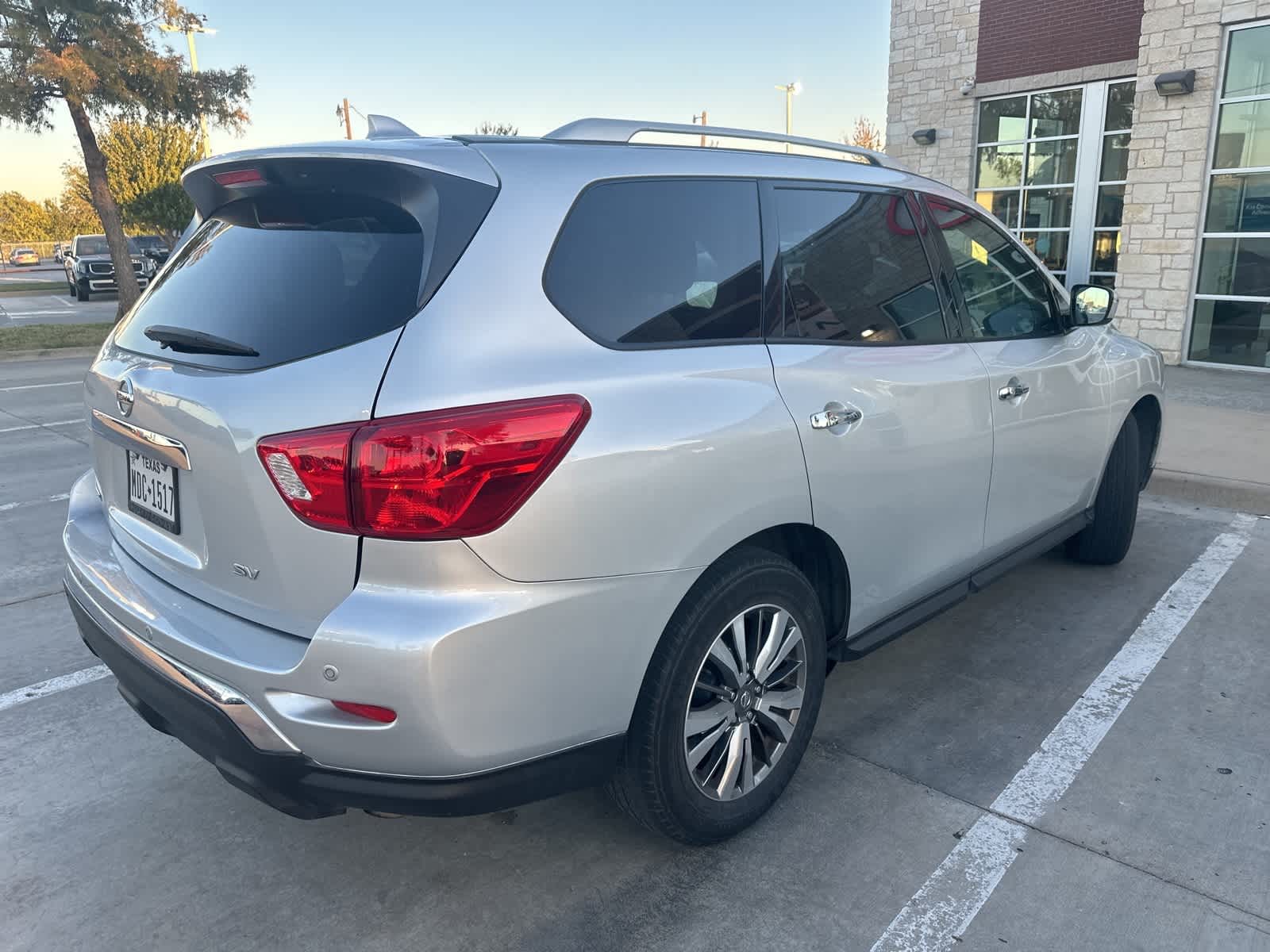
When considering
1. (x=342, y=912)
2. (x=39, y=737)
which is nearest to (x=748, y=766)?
(x=342, y=912)

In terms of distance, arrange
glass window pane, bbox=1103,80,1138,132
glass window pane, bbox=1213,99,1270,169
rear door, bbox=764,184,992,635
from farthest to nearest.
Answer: glass window pane, bbox=1103,80,1138,132
glass window pane, bbox=1213,99,1270,169
rear door, bbox=764,184,992,635

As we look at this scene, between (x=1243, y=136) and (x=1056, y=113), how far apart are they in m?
2.46

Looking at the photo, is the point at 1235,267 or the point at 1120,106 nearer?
the point at 1235,267

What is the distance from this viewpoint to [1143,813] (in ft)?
9.30

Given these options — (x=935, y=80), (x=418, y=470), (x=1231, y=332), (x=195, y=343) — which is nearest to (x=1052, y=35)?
(x=935, y=80)

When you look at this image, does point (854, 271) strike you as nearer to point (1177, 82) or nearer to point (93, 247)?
point (1177, 82)

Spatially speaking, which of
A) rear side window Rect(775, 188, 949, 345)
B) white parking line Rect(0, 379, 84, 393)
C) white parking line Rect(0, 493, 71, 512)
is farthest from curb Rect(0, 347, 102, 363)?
rear side window Rect(775, 188, 949, 345)

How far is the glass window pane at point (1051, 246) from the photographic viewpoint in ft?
42.1

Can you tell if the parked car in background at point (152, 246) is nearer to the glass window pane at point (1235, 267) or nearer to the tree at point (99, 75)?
the tree at point (99, 75)

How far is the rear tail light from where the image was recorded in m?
1.95

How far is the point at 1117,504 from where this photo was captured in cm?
462

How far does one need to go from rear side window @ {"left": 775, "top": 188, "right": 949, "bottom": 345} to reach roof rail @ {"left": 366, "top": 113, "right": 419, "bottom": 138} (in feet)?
3.52

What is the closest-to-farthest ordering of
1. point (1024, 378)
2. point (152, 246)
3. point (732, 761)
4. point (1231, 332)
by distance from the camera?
point (732, 761), point (1024, 378), point (1231, 332), point (152, 246)

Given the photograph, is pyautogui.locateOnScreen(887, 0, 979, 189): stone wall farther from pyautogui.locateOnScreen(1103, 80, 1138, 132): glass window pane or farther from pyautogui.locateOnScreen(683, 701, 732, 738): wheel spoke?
pyautogui.locateOnScreen(683, 701, 732, 738): wheel spoke
